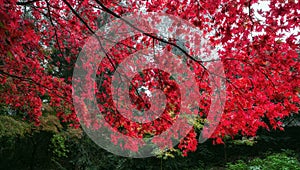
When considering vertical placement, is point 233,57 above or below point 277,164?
above

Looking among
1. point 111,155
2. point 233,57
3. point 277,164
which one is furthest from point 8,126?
point 277,164

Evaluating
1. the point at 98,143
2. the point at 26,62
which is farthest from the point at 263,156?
the point at 26,62

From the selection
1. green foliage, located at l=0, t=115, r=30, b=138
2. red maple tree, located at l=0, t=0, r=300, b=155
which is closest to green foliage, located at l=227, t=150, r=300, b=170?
red maple tree, located at l=0, t=0, r=300, b=155

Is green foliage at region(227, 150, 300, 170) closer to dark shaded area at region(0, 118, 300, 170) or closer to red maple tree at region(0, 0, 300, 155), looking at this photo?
dark shaded area at region(0, 118, 300, 170)

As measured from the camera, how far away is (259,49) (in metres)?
3.03

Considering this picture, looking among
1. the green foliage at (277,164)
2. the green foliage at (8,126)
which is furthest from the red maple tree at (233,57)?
the green foliage at (277,164)

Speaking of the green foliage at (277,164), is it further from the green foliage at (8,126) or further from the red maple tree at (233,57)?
the green foliage at (8,126)

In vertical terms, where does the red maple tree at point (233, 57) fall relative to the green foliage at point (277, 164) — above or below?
above

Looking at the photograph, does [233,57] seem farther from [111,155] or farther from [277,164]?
[111,155]

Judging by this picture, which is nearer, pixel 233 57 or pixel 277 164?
pixel 233 57

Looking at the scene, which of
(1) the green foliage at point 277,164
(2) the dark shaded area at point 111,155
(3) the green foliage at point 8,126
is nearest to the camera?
(3) the green foliage at point 8,126

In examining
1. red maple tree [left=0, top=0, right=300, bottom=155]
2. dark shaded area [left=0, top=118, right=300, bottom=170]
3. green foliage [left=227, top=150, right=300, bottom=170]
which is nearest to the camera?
red maple tree [left=0, top=0, right=300, bottom=155]

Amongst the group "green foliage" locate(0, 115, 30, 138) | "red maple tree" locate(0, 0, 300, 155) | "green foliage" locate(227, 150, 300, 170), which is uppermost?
"red maple tree" locate(0, 0, 300, 155)

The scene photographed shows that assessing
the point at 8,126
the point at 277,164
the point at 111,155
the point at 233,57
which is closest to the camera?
the point at 233,57
